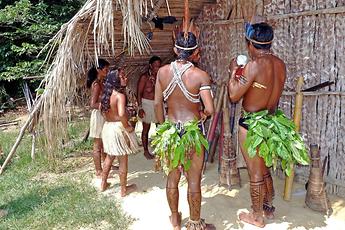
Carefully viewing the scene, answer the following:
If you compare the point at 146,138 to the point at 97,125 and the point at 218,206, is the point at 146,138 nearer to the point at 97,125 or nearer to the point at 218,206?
the point at 97,125

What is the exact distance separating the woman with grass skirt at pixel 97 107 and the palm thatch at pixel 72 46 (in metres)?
0.28

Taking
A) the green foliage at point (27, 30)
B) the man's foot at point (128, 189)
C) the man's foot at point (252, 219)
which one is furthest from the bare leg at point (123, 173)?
the green foliage at point (27, 30)

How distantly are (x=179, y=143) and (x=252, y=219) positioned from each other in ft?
3.64

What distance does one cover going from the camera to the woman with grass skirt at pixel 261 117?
331 centimetres

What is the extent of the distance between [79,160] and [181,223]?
2.74 meters

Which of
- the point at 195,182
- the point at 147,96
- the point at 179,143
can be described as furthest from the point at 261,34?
the point at 147,96

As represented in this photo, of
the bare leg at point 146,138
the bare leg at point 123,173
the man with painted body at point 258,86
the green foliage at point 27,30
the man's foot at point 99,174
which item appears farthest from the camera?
the green foliage at point 27,30

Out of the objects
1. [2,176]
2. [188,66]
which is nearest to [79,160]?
[2,176]

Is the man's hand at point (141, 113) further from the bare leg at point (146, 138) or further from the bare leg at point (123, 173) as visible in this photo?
the bare leg at point (123, 173)

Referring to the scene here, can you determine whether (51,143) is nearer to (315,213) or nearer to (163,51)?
(163,51)

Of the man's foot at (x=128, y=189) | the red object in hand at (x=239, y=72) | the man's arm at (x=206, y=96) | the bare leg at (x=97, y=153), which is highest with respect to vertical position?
the red object in hand at (x=239, y=72)

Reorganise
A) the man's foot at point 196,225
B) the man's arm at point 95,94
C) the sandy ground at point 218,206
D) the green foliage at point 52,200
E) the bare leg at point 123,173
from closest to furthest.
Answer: the man's foot at point 196,225 < the sandy ground at point 218,206 < the green foliage at point 52,200 < the bare leg at point 123,173 < the man's arm at point 95,94

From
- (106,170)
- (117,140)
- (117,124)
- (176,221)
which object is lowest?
(176,221)

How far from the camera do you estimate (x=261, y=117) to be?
11.1 feet
